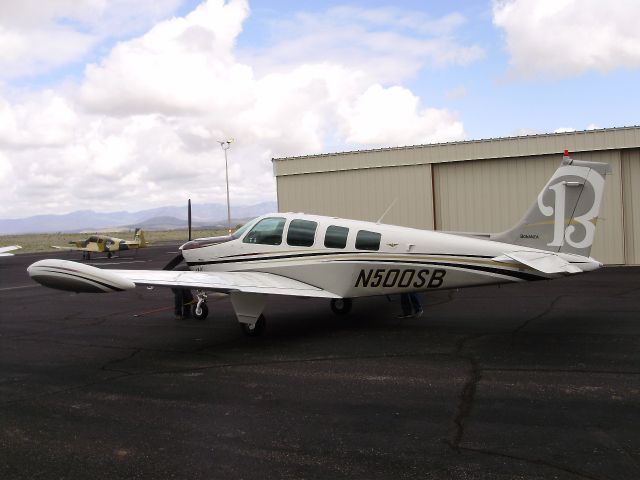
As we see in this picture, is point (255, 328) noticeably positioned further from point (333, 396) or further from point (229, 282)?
point (333, 396)

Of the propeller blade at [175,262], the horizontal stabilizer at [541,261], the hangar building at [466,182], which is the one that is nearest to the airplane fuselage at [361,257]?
the horizontal stabilizer at [541,261]

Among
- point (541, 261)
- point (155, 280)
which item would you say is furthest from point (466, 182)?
point (155, 280)

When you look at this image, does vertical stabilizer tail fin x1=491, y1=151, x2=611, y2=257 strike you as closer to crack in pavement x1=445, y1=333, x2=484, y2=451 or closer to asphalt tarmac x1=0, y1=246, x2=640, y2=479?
asphalt tarmac x1=0, y1=246, x2=640, y2=479

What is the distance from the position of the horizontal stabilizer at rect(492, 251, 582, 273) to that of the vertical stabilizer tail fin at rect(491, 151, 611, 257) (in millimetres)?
673

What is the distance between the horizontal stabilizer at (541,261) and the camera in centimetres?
889

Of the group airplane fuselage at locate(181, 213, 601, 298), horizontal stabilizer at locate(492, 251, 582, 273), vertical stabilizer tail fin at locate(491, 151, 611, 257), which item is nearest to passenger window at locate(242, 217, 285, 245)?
airplane fuselage at locate(181, 213, 601, 298)

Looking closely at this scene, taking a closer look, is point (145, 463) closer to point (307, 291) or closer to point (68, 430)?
point (68, 430)

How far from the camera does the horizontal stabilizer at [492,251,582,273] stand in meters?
8.89

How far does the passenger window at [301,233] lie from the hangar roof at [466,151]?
13.5 metres

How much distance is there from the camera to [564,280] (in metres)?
17.6

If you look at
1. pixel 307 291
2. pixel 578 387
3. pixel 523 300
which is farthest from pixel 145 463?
pixel 523 300

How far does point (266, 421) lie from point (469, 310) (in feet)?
25.1

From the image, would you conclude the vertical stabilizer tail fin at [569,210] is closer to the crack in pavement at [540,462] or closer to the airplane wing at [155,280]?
the airplane wing at [155,280]

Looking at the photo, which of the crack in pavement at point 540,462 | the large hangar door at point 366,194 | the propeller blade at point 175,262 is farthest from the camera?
the large hangar door at point 366,194
